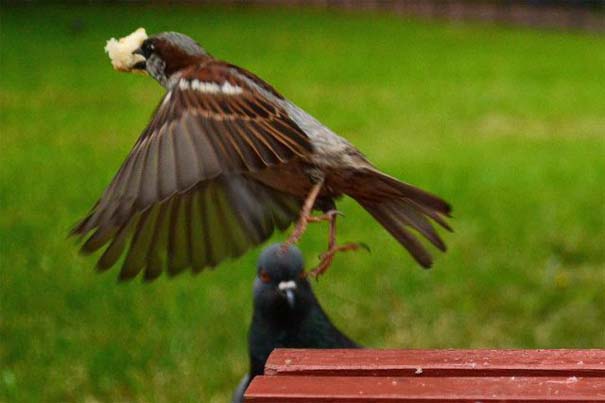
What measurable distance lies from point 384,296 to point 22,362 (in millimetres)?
2023

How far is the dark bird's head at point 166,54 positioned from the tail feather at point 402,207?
58 centimetres

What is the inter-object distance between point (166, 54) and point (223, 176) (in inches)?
18.6

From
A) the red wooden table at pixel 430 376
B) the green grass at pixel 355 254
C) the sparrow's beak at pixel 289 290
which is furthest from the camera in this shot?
the green grass at pixel 355 254

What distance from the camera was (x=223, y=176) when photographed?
11.7 ft

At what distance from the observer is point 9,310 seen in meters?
6.29

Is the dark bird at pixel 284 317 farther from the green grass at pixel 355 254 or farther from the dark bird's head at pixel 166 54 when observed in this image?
the dark bird's head at pixel 166 54

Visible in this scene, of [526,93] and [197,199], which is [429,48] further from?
[197,199]

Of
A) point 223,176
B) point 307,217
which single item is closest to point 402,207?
point 307,217

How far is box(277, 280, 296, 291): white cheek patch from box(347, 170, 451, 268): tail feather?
1.21 meters

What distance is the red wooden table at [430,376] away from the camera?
2.32 metres

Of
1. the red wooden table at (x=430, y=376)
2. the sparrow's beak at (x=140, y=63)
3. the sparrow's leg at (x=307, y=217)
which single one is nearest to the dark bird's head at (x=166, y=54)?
the sparrow's beak at (x=140, y=63)

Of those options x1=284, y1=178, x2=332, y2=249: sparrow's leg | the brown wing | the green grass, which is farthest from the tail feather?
the green grass

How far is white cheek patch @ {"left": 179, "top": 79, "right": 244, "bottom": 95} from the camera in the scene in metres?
3.03

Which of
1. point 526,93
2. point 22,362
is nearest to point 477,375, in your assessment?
point 22,362
